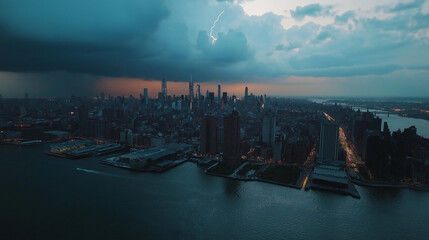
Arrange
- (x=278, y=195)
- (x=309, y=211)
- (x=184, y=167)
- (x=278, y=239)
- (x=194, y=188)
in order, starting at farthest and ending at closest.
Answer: (x=184, y=167)
(x=194, y=188)
(x=278, y=195)
(x=309, y=211)
(x=278, y=239)

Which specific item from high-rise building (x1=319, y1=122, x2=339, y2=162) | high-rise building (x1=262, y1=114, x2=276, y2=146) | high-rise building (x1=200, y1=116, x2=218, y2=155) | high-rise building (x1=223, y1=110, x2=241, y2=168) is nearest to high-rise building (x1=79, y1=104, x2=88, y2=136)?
high-rise building (x1=200, y1=116, x2=218, y2=155)

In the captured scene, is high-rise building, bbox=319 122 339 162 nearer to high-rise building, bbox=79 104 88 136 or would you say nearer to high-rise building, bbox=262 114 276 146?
high-rise building, bbox=262 114 276 146

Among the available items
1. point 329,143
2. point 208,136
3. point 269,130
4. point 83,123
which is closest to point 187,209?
point 208,136

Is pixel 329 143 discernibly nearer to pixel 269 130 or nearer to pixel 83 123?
pixel 269 130

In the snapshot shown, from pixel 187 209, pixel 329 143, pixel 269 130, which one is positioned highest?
pixel 269 130

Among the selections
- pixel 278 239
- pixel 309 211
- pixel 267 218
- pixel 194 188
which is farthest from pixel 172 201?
pixel 309 211

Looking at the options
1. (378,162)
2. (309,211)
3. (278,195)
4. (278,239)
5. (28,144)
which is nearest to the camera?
(278,239)

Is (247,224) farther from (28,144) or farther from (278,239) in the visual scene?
(28,144)

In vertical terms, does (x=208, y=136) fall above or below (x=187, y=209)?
above
